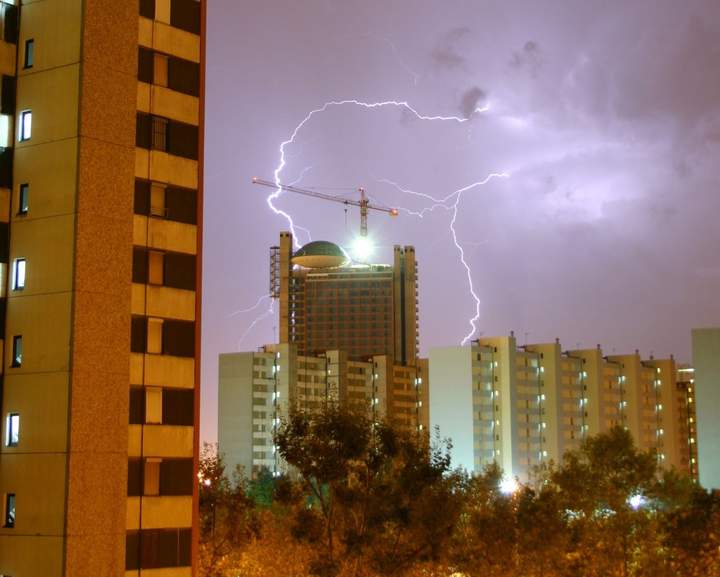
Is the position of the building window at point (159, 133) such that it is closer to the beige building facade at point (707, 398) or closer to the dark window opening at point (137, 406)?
the dark window opening at point (137, 406)

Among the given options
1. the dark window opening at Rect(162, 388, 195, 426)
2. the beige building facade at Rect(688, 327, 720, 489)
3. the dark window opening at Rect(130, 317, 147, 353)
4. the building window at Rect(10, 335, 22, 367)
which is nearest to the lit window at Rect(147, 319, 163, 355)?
the dark window opening at Rect(130, 317, 147, 353)

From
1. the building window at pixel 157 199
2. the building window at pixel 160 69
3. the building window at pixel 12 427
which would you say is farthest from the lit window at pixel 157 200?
the building window at pixel 12 427

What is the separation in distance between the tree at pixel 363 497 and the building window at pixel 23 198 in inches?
480

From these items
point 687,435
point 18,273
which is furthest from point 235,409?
point 18,273

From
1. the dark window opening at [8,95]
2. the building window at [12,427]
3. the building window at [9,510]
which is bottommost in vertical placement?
the building window at [9,510]

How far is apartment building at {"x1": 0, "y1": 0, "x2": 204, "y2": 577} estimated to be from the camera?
33.0 m

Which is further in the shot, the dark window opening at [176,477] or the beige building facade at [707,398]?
the beige building facade at [707,398]

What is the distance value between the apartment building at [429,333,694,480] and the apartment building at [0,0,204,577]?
11403cm

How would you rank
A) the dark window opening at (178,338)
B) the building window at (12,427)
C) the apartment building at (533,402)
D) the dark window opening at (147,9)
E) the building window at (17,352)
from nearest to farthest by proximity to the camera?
the building window at (12,427) < the building window at (17,352) < the dark window opening at (178,338) < the dark window opening at (147,9) < the apartment building at (533,402)

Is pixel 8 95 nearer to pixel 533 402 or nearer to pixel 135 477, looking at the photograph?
pixel 135 477

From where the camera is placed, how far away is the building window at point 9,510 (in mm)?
33281

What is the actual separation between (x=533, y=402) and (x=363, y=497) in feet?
392

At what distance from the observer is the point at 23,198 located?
35.1m

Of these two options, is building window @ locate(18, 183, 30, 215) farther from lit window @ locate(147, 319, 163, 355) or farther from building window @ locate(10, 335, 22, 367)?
lit window @ locate(147, 319, 163, 355)
